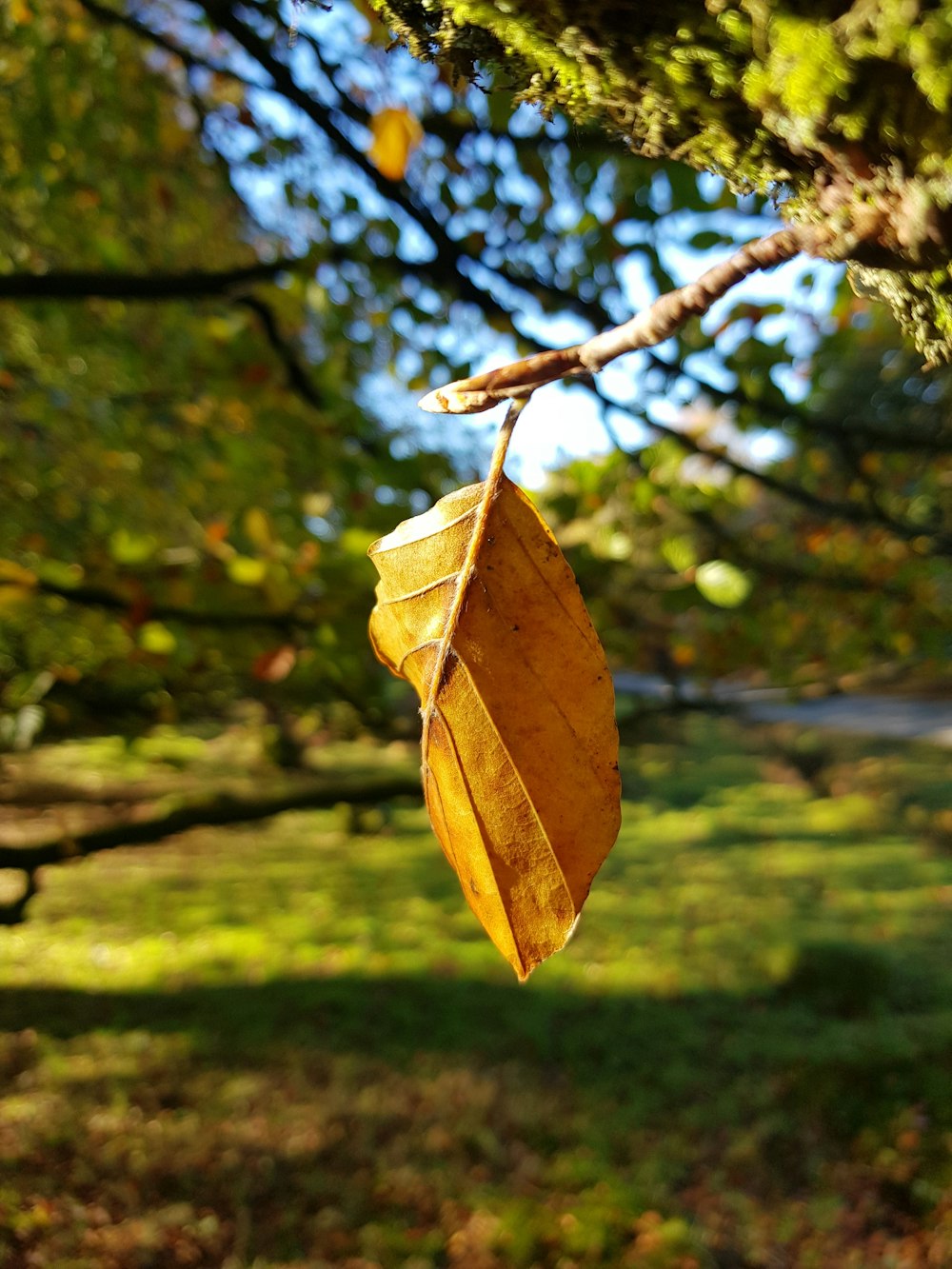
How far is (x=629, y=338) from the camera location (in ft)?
1.20

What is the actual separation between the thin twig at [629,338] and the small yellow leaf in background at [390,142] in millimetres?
1751

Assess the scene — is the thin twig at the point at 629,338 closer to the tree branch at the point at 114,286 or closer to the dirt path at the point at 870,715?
the tree branch at the point at 114,286

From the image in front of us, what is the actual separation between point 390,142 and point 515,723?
1841 mm

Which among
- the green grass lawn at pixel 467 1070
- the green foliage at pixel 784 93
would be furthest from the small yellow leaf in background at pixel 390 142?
the green grass lawn at pixel 467 1070

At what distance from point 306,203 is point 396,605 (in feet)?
8.75

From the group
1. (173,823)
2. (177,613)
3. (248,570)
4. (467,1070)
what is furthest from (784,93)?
(467,1070)

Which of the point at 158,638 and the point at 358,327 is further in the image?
the point at 358,327

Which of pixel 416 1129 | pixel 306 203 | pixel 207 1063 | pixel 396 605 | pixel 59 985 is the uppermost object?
pixel 306 203

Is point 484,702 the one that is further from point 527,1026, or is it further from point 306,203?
point 527,1026

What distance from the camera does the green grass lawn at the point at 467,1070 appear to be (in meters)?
2.58

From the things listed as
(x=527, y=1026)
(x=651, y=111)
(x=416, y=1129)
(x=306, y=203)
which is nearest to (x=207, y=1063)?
(x=416, y=1129)

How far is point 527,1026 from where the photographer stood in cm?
357

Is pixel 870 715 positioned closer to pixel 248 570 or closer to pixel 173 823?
pixel 173 823

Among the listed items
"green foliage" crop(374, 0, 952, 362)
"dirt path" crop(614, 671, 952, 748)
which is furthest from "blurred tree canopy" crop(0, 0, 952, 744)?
"dirt path" crop(614, 671, 952, 748)
